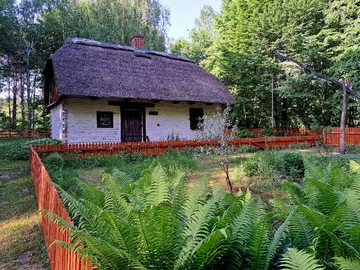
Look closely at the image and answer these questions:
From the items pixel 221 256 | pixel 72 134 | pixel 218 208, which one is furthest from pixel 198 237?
pixel 72 134

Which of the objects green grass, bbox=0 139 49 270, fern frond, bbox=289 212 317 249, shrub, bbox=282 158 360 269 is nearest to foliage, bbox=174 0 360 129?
green grass, bbox=0 139 49 270

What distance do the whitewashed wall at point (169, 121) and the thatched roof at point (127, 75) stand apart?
3.25 feet

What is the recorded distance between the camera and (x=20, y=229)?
157 inches

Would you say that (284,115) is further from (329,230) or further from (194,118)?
(329,230)

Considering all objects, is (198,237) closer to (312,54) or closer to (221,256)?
(221,256)

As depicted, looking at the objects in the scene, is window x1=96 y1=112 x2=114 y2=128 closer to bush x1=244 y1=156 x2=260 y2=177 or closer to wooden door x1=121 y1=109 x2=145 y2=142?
wooden door x1=121 y1=109 x2=145 y2=142

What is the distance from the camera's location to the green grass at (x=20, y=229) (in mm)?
3117

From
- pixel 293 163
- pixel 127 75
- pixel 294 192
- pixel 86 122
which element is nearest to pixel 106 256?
pixel 294 192

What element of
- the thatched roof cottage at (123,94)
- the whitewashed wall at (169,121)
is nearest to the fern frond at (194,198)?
the thatched roof cottage at (123,94)

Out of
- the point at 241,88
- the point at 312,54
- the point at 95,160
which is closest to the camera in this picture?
the point at 95,160

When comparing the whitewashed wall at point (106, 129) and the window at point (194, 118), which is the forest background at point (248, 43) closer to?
the window at point (194, 118)

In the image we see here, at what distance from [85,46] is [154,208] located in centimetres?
1548

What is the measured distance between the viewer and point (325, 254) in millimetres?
1431

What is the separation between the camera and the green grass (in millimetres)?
3117
